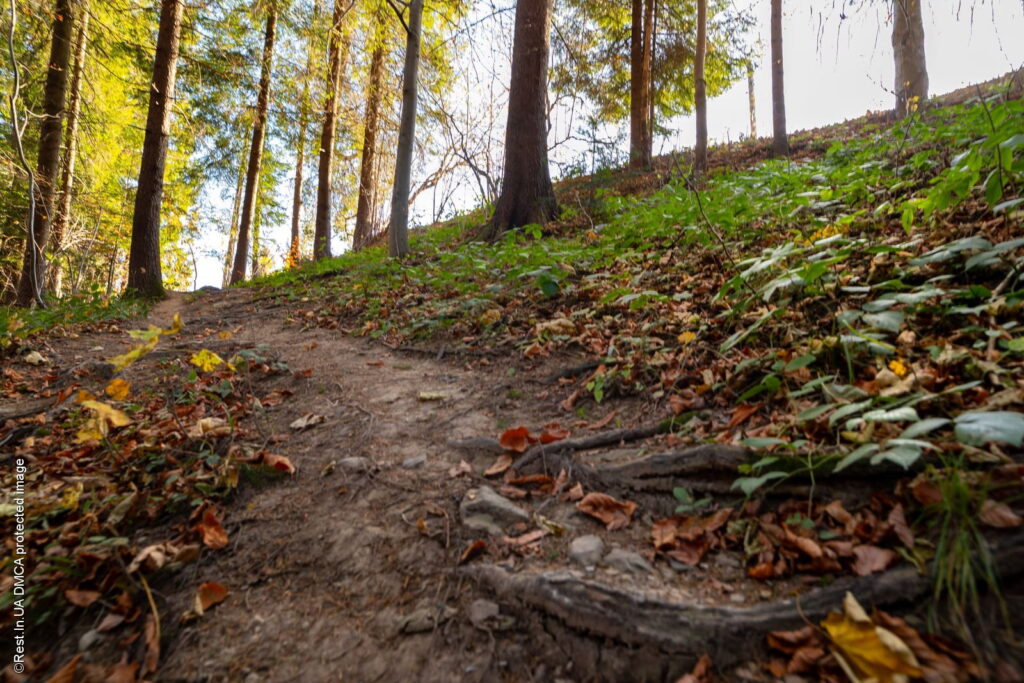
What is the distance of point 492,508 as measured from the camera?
1.99 metres

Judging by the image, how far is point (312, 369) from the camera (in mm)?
4156

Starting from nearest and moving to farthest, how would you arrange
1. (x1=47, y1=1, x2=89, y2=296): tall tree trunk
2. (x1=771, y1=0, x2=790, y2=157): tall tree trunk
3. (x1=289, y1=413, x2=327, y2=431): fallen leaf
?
(x1=289, y1=413, x2=327, y2=431): fallen leaf < (x1=47, y1=1, x2=89, y2=296): tall tree trunk < (x1=771, y1=0, x2=790, y2=157): tall tree trunk

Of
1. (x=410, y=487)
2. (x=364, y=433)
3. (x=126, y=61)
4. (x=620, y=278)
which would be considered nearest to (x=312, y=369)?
→ (x=364, y=433)

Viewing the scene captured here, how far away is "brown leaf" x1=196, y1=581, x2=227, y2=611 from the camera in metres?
1.67

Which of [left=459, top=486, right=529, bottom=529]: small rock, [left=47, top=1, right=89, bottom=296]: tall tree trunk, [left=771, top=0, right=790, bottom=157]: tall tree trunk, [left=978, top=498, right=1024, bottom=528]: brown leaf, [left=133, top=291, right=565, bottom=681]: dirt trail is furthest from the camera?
[left=771, top=0, right=790, bottom=157]: tall tree trunk

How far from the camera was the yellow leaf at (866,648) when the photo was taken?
39.1 inches

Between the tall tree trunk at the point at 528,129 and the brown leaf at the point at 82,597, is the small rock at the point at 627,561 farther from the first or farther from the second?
the tall tree trunk at the point at 528,129

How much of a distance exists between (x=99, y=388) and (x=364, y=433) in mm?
2692

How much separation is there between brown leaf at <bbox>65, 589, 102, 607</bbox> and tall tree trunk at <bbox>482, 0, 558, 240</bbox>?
642 centimetres

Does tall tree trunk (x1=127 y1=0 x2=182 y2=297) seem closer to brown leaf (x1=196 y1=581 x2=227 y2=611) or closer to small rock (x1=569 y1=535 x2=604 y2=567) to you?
brown leaf (x1=196 y1=581 x2=227 y2=611)

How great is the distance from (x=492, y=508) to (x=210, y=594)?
1060 mm

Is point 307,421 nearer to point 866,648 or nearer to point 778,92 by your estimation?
point 866,648

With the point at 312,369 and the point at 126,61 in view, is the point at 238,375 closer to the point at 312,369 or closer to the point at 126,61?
the point at 312,369

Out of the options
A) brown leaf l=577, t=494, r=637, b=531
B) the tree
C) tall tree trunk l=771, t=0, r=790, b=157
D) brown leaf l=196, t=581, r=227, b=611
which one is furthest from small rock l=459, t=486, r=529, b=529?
the tree
